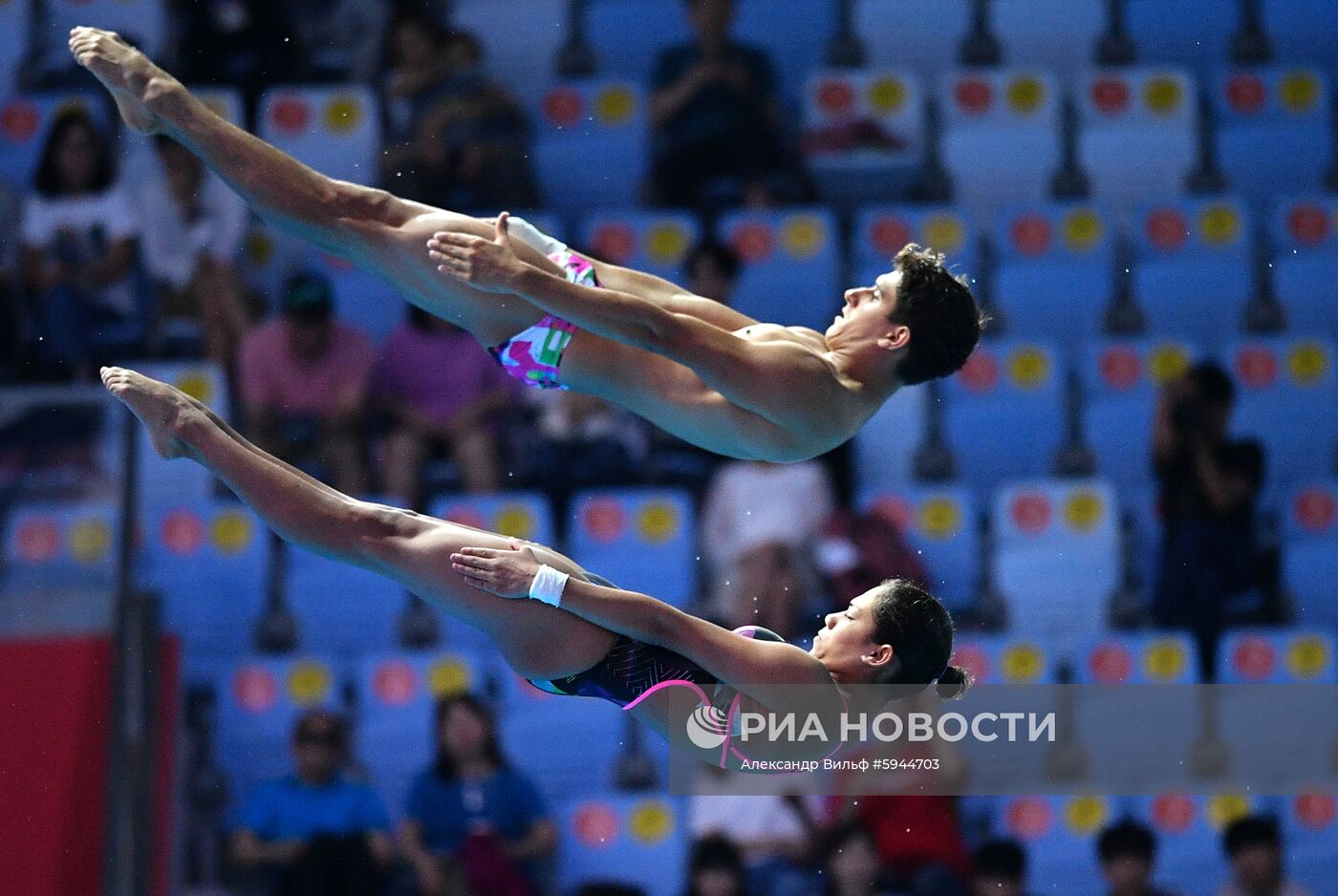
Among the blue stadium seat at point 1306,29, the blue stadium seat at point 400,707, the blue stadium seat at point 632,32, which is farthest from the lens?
the blue stadium seat at point 1306,29

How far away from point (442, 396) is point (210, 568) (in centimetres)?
125

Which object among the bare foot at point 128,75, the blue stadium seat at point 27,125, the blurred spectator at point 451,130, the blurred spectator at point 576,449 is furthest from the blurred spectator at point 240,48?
the bare foot at point 128,75

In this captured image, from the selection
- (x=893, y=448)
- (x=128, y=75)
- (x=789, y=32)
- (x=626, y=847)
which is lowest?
(x=626, y=847)

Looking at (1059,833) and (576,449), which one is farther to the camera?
(576,449)

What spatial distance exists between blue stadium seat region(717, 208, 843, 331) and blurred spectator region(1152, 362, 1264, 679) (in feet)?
5.12

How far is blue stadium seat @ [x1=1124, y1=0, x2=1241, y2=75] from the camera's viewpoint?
9.91 m

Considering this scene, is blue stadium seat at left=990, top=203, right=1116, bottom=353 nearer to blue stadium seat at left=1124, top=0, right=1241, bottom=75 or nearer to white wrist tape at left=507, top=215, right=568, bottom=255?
blue stadium seat at left=1124, top=0, right=1241, bottom=75

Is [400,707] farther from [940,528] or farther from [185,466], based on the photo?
[940,528]

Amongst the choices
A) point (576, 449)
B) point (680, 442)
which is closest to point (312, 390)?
point (576, 449)

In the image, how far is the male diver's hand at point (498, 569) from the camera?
4.94 meters

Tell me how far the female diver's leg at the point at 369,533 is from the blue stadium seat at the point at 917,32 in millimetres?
5341

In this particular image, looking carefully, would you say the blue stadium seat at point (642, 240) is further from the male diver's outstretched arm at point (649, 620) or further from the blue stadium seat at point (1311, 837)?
the male diver's outstretched arm at point (649, 620)

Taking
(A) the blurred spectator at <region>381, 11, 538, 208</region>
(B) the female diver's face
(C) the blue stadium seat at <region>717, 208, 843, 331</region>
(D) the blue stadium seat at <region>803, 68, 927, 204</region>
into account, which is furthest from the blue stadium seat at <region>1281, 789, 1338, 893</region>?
(A) the blurred spectator at <region>381, 11, 538, 208</region>

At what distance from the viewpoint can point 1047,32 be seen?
9844mm
